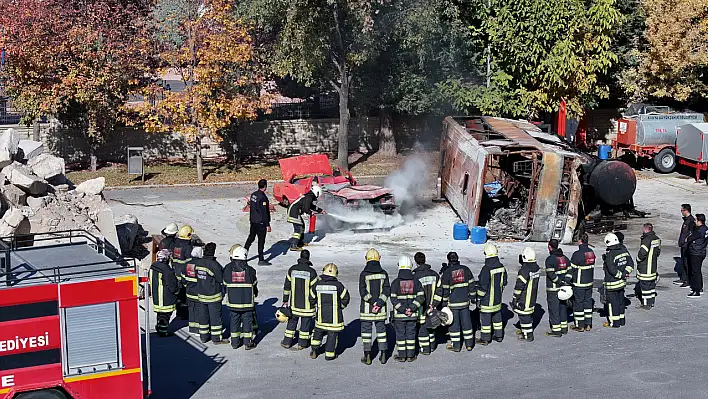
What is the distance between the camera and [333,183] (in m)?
22.4

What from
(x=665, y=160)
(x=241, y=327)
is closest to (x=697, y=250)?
(x=241, y=327)

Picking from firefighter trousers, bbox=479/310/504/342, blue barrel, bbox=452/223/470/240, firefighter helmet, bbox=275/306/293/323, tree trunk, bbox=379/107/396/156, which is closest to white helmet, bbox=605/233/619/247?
firefighter trousers, bbox=479/310/504/342

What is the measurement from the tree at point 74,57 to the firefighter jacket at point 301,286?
15.9m

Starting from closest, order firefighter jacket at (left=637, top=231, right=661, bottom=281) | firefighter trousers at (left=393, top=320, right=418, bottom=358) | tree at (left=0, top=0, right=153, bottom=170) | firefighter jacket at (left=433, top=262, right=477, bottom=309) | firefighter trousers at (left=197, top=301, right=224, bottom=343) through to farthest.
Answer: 1. firefighter trousers at (left=393, top=320, right=418, bottom=358)
2. firefighter jacket at (left=433, top=262, right=477, bottom=309)
3. firefighter trousers at (left=197, top=301, right=224, bottom=343)
4. firefighter jacket at (left=637, top=231, right=661, bottom=281)
5. tree at (left=0, top=0, right=153, bottom=170)

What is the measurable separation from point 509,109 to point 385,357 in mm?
16891

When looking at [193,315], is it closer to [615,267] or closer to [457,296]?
[457,296]

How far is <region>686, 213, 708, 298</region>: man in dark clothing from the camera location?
16.0m

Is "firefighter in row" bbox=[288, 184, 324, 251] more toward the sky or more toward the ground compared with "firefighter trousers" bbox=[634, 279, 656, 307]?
more toward the sky

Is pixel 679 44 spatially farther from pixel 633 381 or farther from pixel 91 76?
pixel 633 381

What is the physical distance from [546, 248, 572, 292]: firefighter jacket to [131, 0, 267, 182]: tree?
49.0ft

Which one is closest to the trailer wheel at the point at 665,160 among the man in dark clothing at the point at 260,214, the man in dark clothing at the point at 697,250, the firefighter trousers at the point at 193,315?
the man in dark clothing at the point at 697,250

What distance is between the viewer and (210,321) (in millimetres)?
13508

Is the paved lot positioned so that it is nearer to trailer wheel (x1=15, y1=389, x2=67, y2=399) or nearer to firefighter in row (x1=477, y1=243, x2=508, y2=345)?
firefighter in row (x1=477, y1=243, x2=508, y2=345)

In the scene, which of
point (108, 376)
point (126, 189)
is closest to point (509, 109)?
point (126, 189)
